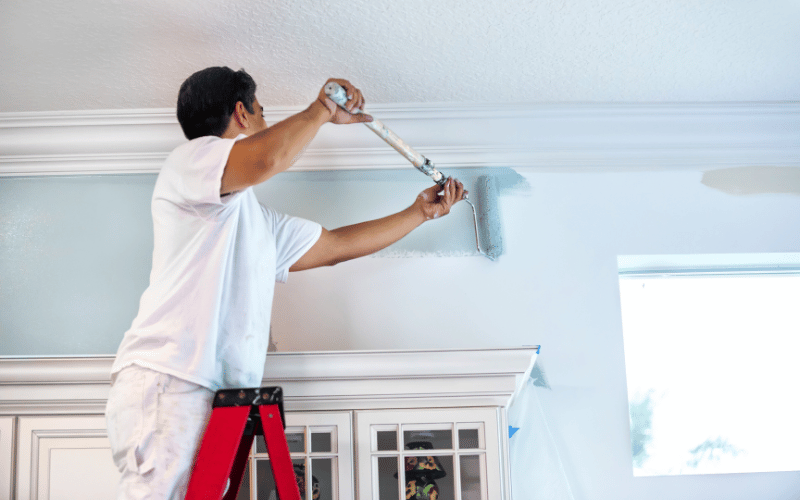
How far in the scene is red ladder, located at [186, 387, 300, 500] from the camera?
1.13 meters

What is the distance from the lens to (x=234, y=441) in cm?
114

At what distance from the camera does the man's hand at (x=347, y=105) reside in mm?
1238

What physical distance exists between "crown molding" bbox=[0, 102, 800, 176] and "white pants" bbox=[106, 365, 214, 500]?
105cm

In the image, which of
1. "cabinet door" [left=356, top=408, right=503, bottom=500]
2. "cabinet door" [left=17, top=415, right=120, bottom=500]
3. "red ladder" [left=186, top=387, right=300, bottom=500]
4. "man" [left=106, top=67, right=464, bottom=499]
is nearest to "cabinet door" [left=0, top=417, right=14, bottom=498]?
"cabinet door" [left=17, top=415, right=120, bottom=500]

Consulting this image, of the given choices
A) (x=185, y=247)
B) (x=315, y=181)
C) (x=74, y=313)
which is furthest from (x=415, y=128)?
(x=74, y=313)

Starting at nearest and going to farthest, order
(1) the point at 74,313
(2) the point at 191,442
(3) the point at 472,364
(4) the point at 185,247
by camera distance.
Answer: (2) the point at 191,442 < (4) the point at 185,247 < (3) the point at 472,364 < (1) the point at 74,313

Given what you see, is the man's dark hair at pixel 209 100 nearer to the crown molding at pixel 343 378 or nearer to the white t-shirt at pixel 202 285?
the white t-shirt at pixel 202 285

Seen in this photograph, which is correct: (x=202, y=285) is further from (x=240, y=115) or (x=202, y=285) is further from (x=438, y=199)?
(x=438, y=199)

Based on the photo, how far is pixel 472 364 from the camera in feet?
4.93

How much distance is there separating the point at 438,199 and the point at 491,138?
380 mm

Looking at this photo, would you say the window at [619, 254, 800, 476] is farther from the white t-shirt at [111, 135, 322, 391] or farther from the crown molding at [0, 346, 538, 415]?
the white t-shirt at [111, 135, 322, 391]

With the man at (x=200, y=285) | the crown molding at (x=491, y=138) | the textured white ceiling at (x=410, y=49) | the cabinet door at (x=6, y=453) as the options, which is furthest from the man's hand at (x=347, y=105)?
the cabinet door at (x=6, y=453)

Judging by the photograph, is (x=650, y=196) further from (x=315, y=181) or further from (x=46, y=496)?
(x=46, y=496)

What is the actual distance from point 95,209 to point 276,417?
1253 millimetres
